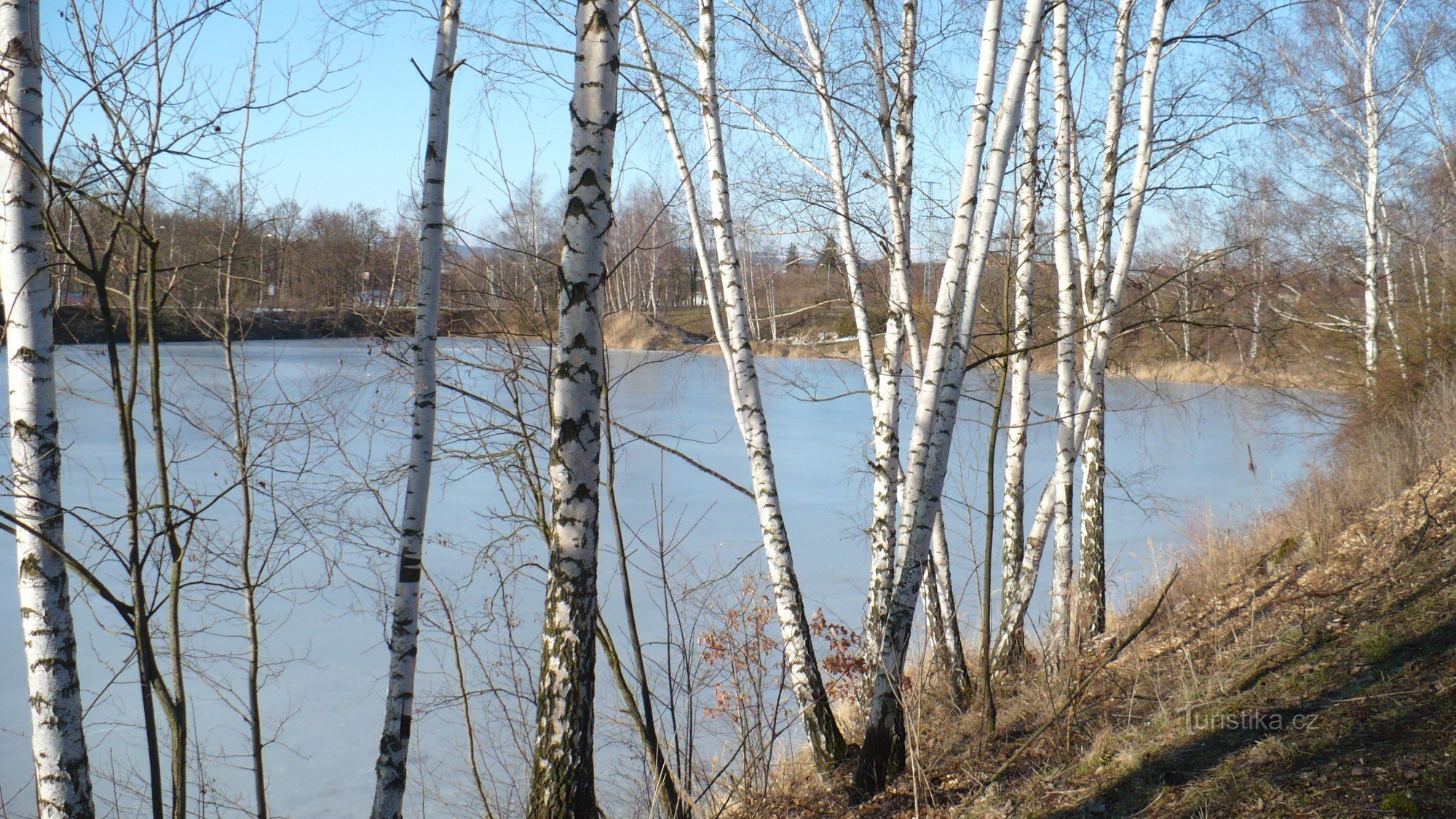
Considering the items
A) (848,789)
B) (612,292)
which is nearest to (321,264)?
(612,292)

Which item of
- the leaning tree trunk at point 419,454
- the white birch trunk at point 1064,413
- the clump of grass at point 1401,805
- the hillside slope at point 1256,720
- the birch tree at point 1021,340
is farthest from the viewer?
the white birch trunk at point 1064,413

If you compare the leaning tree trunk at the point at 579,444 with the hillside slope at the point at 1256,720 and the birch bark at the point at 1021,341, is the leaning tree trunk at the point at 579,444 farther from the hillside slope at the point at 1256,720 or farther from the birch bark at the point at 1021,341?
the birch bark at the point at 1021,341

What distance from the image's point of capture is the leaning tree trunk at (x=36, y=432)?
297cm

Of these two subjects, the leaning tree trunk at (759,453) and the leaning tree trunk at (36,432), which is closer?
the leaning tree trunk at (36,432)

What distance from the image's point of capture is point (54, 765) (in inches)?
121

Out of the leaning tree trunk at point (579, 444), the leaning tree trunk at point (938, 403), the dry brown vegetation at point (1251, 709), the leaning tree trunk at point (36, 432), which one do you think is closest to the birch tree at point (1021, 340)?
the dry brown vegetation at point (1251, 709)

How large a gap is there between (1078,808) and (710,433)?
32.6 ft

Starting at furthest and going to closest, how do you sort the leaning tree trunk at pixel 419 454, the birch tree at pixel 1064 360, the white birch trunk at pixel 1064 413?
the white birch trunk at pixel 1064 413
the birch tree at pixel 1064 360
the leaning tree trunk at pixel 419 454

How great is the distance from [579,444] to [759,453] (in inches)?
66.8

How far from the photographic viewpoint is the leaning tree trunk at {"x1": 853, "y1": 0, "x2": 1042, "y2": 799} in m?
3.61

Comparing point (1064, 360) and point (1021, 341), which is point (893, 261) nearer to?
point (1021, 341)

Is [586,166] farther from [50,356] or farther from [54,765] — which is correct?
[54,765]

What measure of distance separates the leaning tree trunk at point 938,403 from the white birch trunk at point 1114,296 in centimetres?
176

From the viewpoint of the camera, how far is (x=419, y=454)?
3.65m
